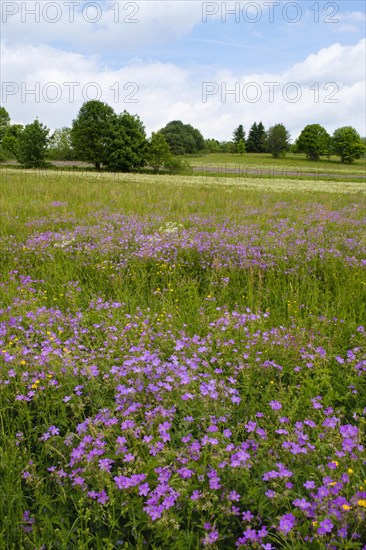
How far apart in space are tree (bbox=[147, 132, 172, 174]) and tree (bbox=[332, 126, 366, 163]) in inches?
2270

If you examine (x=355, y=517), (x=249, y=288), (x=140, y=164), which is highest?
(x=140, y=164)

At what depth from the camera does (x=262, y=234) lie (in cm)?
780

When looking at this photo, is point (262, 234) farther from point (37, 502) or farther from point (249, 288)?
point (37, 502)

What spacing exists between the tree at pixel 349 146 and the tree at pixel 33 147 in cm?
6629

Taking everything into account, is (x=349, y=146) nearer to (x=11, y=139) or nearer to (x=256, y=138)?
(x=256, y=138)

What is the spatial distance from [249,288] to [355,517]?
3.38 m

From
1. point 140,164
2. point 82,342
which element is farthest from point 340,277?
point 140,164

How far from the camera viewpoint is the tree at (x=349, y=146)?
299ft

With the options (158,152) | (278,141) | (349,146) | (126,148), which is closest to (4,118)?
(126,148)

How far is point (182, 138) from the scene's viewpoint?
333ft

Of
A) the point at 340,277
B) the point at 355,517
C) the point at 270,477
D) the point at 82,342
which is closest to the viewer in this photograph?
the point at 355,517

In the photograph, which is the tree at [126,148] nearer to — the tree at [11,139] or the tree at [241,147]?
the tree at [11,139]

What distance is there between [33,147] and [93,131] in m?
7.92

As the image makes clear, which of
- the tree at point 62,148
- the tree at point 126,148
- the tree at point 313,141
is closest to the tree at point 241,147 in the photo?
the tree at point 313,141
